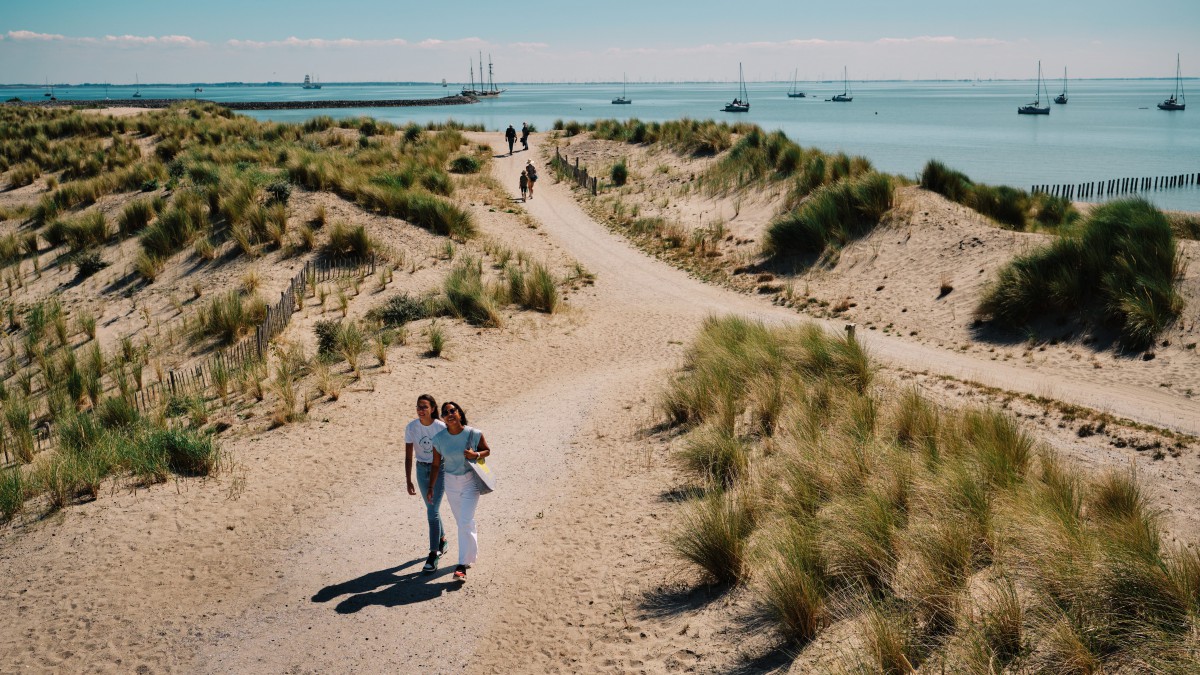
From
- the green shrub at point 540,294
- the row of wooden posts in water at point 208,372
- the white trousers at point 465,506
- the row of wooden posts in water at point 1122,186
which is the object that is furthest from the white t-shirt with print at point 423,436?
the row of wooden posts in water at point 1122,186

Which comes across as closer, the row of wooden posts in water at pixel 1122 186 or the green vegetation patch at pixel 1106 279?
the green vegetation patch at pixel 1106 279

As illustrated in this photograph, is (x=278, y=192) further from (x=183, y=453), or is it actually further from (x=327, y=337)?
(x=183, y=453)

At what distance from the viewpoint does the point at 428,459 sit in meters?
7.91

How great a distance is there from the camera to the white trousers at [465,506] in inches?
304

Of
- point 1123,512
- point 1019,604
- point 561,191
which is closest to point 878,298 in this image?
point 1123,512

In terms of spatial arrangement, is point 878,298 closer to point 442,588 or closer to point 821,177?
point 821,177

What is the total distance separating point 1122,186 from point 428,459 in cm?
5494

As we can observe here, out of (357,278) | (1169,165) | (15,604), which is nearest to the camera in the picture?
(15,604)

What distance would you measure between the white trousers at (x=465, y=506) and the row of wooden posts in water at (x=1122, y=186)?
46167 millimetres

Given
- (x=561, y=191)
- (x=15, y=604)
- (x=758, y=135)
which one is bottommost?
(x=15, y=604)

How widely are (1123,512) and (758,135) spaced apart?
99.4 feet

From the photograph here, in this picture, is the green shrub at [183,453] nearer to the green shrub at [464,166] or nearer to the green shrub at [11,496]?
the green shrub at [11,496]

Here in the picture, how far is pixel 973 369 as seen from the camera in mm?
14281

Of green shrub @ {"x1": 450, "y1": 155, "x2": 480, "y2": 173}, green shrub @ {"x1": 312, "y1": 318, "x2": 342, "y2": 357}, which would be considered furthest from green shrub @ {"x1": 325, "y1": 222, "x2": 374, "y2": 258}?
green shrub @ {"x1": 450, "y1": 155, "x2": 480, "y2": 173}
